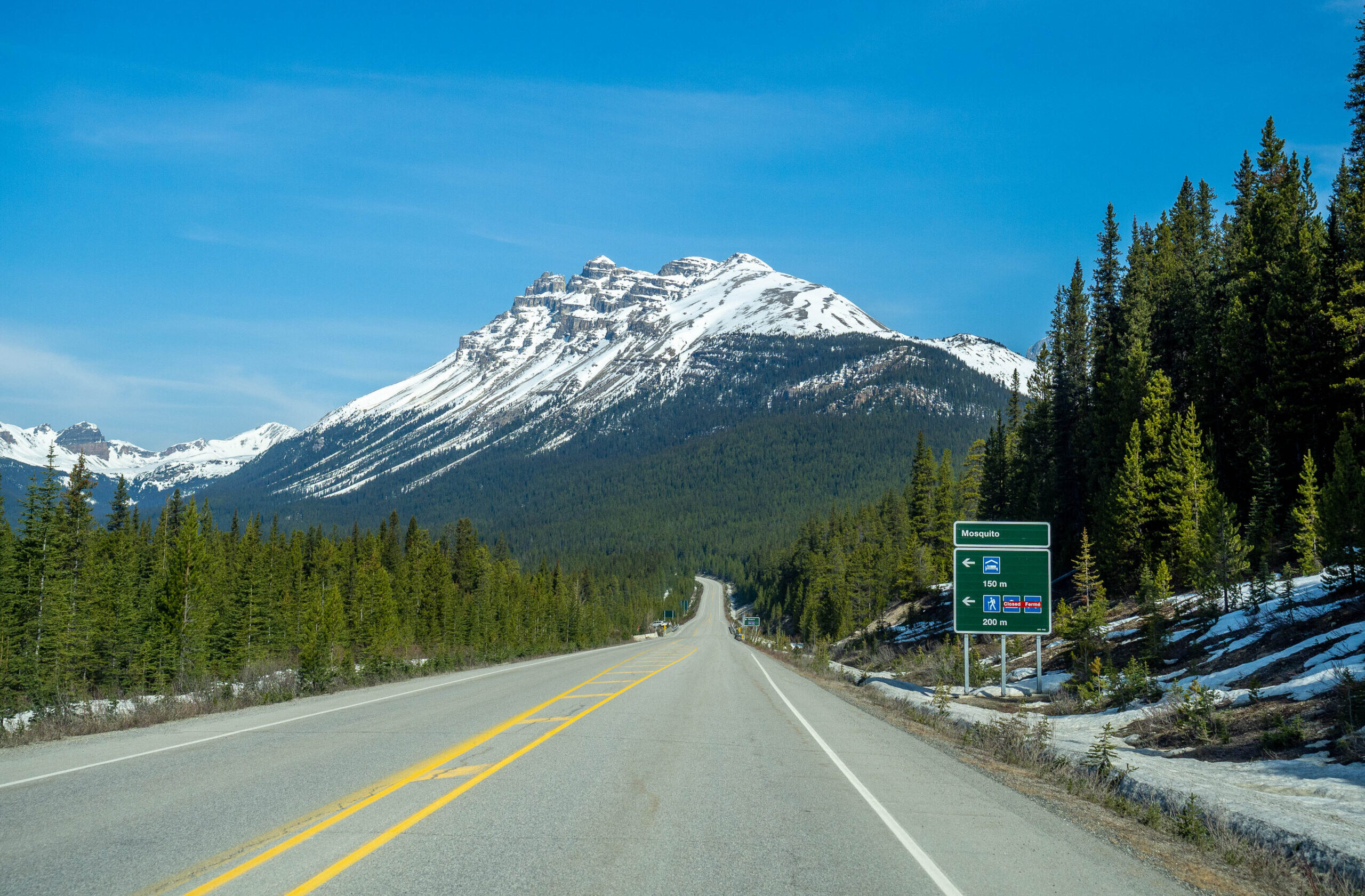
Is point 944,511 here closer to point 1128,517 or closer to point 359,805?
point 1128,517

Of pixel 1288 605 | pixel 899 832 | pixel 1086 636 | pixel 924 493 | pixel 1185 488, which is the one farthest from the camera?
pixel 924 493

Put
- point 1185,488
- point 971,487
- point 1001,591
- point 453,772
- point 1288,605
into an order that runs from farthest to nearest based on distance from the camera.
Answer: point 971,487, point 1185,488, point 1001,591, point 1288,605, point 453,772

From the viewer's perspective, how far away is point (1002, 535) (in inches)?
907

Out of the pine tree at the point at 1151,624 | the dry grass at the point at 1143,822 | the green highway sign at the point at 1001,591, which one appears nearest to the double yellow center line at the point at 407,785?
the dry grass at the point at 1143,822

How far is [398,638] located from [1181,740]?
211ft

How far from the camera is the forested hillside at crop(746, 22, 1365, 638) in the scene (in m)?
29.3

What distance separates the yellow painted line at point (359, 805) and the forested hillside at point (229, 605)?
779cm

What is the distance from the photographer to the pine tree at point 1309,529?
79.7 feet

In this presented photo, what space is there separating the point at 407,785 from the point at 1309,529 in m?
30.6

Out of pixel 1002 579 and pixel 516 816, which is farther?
pixel 1002 579

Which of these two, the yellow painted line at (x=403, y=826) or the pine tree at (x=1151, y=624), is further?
the pine tree at (x=1151, y=624)

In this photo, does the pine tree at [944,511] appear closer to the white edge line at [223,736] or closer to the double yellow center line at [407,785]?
the white edge line at [223,736]

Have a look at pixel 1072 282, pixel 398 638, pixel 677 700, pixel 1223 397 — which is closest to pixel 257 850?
pixel 677 700

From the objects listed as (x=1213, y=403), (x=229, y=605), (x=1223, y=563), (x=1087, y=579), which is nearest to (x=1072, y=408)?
(x=1213, y=403)
